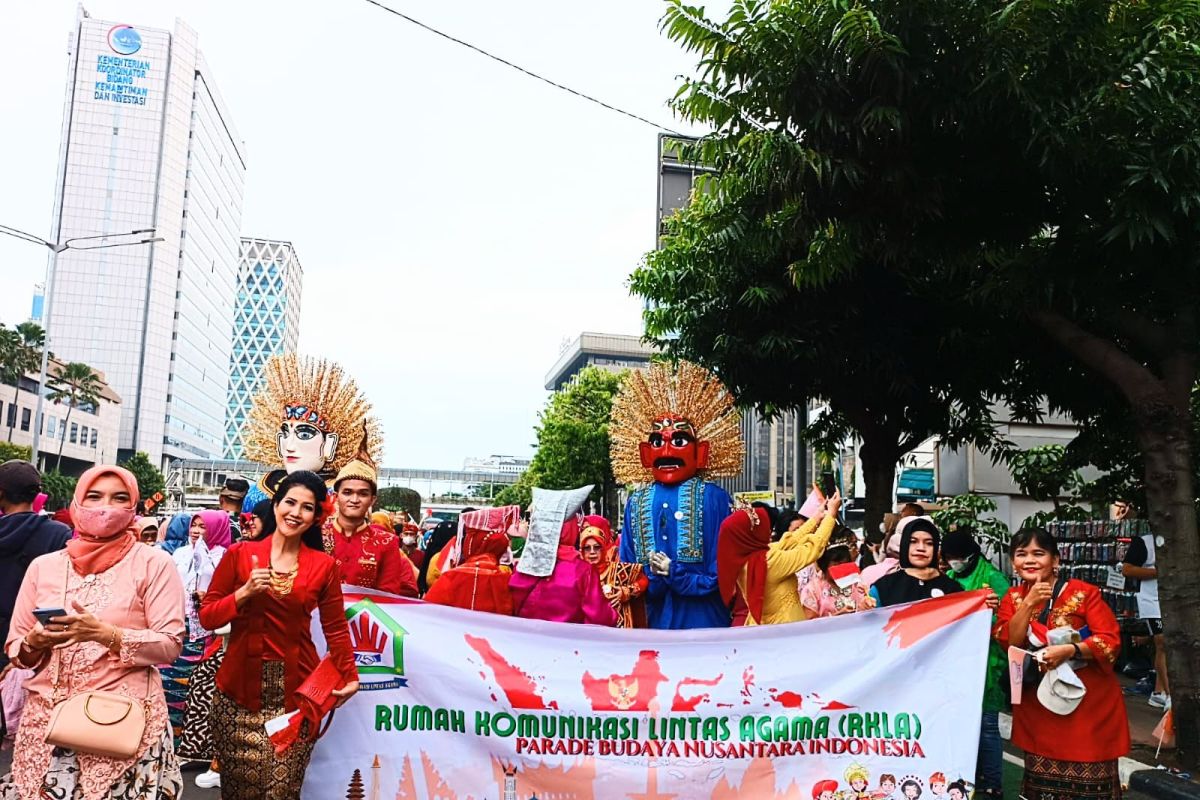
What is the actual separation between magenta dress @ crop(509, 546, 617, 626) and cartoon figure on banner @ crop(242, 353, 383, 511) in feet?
6.77

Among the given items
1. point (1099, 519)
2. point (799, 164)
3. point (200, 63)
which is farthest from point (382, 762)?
point (200, 63)

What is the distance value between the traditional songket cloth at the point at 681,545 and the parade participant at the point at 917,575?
3.38 ft

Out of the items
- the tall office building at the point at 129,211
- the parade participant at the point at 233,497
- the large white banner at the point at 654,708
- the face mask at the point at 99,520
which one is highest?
the tall office building at the point at 129,211

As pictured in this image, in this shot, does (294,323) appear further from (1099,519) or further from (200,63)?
(1099,519)

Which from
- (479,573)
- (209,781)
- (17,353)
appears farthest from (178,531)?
(17,353)

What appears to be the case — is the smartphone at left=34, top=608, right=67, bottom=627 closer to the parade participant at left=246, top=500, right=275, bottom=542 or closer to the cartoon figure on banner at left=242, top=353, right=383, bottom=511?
the parade participant at left=246, top=500, right=275, bottom=542

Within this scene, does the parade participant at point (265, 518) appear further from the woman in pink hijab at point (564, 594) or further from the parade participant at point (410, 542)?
the parade participant at point (410, 542)

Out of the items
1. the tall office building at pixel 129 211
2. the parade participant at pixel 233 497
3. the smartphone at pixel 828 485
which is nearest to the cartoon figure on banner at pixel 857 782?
the smartphone at pixel 828 485

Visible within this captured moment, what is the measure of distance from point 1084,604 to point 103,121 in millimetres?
111691

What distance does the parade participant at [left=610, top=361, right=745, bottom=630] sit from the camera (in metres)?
6.00

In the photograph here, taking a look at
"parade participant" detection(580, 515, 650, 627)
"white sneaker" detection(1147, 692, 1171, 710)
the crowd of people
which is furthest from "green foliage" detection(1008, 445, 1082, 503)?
"parade participant" detection(580, 515, 650, 627)

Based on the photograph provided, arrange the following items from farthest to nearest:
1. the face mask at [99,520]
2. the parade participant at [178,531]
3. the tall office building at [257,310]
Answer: the tall office building at [257,310] → the parade participant at [178,531] → the face mask at [99,520]

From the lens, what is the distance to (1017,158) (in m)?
7.00

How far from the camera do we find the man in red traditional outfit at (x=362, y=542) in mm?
5512
